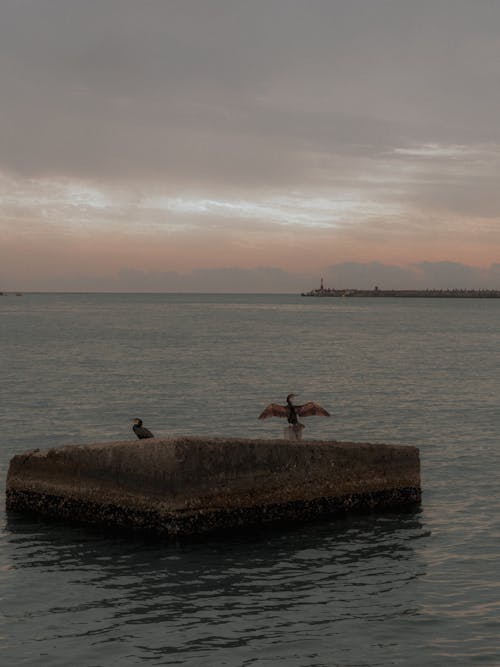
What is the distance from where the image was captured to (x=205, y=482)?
1377 cm

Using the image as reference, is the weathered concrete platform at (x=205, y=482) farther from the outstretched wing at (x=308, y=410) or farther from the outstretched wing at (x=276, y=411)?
the outstretched wing at (x=276, y=411)

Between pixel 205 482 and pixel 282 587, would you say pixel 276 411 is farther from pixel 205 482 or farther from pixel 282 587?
pixel 282 587

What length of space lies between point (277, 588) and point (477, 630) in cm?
280

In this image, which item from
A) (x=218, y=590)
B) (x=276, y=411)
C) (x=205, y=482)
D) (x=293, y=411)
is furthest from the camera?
(x=276, y=411)

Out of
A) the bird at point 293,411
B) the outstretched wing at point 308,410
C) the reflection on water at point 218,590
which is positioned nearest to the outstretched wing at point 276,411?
the bird at point 293,411

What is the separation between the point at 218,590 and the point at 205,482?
2058mm

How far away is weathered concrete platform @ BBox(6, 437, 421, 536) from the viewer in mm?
13688

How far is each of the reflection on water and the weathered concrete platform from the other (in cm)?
36

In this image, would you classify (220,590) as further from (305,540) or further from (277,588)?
(305,540)

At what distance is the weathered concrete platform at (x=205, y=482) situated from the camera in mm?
13688

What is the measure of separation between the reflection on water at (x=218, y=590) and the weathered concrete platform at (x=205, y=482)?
360 millimetres

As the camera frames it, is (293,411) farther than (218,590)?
Yes

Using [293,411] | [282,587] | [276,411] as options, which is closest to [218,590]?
[282,587]

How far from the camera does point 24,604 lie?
11906mm
